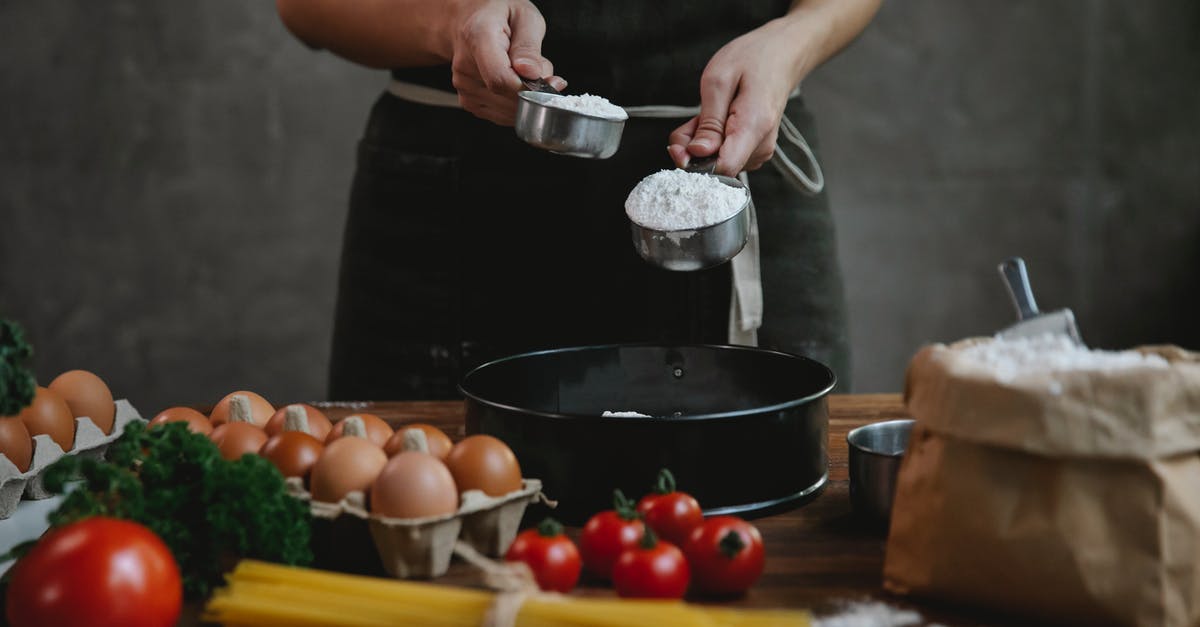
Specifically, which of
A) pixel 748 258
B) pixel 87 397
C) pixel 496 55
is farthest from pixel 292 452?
pixel 748 258

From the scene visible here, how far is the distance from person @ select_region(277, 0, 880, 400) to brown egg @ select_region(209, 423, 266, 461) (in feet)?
2.52

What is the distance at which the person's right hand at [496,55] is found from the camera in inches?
64.8

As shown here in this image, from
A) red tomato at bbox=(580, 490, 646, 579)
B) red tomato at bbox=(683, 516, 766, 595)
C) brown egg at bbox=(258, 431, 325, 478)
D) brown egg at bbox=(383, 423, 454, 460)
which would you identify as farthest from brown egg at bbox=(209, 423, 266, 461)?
red tomato at bbox=(683, 516, 766, 595)

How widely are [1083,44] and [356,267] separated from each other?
237cm

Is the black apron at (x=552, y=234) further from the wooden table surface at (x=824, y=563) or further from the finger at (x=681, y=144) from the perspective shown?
the wooden table surface at (x=824, y=563)

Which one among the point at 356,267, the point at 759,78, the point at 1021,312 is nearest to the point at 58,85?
the point at 356,267

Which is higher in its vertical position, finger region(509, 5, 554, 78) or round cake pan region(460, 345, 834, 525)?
finger region(509, 5, 554, 78)

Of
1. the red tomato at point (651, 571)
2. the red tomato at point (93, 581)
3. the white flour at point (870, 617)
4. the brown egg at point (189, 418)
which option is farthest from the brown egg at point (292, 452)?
the white flour at point (870, 617)

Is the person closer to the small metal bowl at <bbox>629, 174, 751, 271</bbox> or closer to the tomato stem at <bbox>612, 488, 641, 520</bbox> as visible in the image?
the small metal bowl at <bbox>629, 174, 751, 271</bbox>

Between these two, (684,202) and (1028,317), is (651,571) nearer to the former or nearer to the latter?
(1028,317)

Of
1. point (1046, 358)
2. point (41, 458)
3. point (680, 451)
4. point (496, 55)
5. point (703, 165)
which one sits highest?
point (496, 55)

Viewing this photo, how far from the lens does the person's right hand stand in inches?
64.8

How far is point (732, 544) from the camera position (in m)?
1.07

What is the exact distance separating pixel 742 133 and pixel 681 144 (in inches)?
3.3
